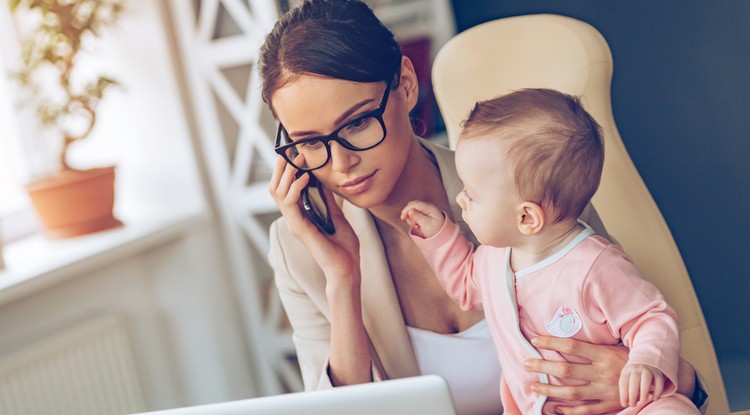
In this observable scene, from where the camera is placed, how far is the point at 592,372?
763mm

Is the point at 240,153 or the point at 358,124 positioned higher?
the point at 358,124

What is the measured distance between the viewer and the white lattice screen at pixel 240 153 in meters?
1.73

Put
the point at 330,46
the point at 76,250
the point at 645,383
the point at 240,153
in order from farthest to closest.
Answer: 1. the point at 240,153
2. the point at 76,250
3. the point at 330,46
4. the point at 645,383

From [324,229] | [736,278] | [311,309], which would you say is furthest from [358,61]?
[736,278]

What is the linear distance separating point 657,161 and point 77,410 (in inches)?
49.1

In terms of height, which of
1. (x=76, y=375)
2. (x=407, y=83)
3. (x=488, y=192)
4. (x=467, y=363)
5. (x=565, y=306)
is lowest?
(x=76, y=375)

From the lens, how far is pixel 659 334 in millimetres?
723

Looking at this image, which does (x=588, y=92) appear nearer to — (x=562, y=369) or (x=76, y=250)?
(x=562, y=369)

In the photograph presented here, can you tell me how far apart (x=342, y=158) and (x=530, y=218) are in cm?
21

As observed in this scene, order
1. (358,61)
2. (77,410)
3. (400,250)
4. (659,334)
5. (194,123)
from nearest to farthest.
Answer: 1. (659,334)
2. (358,61)
3. (400,250)
4. (77,410)
5. (194,123)

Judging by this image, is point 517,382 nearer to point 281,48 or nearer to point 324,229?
point 324,229

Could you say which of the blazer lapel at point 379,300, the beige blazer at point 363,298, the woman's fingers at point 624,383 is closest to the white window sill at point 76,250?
the beige blazer at point 363,298

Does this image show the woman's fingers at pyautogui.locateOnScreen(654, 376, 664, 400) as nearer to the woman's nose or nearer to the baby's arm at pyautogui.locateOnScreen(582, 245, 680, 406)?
the baby's arm at pyautogui.locateOnScreen(582, 245, 680, 406)

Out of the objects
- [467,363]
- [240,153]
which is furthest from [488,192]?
[240,153]
